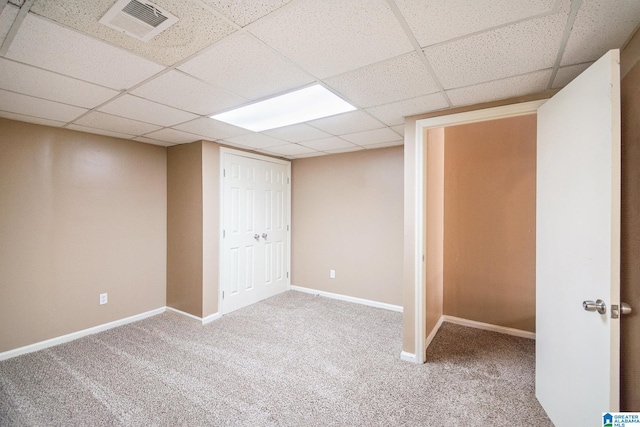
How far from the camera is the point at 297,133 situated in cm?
296

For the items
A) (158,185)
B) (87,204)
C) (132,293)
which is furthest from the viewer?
(158,185)

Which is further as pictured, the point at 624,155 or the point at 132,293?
the point at 132,293

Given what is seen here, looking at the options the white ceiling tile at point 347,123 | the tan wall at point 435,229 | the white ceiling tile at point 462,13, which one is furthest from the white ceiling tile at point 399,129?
the white ceiling tile at point 462,13

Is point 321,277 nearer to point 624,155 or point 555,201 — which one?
point 555,201

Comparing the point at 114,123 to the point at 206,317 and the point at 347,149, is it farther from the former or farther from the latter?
the point at 347,149

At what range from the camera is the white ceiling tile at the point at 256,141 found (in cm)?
310

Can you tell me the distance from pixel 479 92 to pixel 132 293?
13.7 ft

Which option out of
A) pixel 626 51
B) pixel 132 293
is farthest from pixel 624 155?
pixel 132 293

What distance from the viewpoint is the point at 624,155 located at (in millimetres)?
1356

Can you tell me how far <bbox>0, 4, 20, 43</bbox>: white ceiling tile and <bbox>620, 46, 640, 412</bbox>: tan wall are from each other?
272 cm

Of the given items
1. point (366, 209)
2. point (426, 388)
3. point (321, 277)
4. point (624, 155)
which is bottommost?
point (426, 388)

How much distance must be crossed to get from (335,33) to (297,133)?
1.72 m

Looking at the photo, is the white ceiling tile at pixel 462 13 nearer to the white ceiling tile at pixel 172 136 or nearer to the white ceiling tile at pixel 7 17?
the white ceiling tile at pixel 7 17

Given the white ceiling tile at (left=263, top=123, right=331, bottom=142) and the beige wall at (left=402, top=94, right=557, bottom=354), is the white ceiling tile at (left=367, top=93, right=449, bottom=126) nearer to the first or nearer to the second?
the beige wall at (left=402, top=94, right=557, bottom=354)
